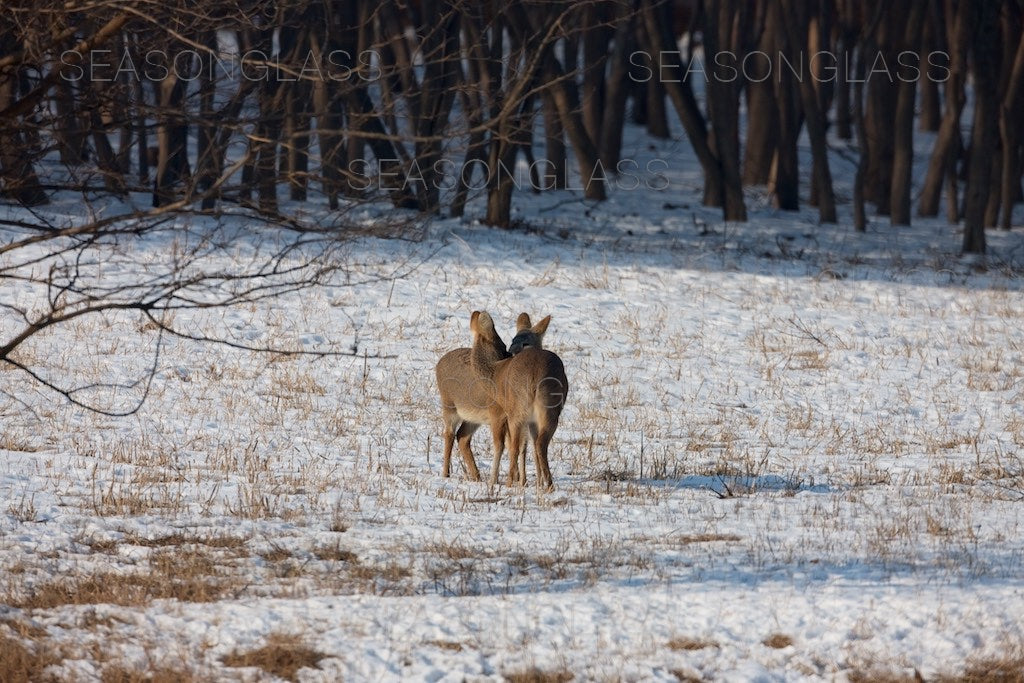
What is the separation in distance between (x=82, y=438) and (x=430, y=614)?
5.10m

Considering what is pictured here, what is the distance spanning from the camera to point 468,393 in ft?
30.6

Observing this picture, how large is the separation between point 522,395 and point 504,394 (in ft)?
0.71

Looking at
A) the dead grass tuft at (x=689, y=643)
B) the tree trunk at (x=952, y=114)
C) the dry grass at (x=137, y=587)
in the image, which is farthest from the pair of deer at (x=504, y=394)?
the tree trunk at (x=952, y=114)

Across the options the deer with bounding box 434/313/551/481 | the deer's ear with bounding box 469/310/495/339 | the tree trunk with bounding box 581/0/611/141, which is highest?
the tree trunk with bounding box 581/0/611/141

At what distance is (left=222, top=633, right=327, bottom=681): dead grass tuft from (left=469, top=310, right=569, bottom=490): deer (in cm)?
324

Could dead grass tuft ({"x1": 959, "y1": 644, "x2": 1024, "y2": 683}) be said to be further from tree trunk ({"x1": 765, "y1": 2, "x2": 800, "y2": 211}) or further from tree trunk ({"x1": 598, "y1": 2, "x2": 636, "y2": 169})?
tree trunk ({"x1": 598, "y1": 2, "x2": 636, "y2": 169})

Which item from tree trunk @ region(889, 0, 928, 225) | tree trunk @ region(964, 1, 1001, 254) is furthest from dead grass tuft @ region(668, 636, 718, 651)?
tree trunk @ region(889, 0, 928, 225)

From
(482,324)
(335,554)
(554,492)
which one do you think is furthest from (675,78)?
(335,554)

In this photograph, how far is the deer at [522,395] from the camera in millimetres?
8750

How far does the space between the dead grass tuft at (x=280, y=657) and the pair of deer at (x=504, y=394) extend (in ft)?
10.6

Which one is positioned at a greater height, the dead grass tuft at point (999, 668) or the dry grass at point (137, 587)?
the dry grass at point (137, 587)

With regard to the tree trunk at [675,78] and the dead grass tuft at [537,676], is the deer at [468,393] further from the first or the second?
the tree trunk at [675,78]

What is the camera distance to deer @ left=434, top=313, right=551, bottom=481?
9211 millimetres

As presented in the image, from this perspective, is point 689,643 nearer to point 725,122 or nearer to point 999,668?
point 999,668
